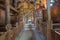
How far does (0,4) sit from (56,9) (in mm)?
3767

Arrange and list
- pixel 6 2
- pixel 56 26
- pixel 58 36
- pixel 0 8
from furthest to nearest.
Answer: pixel 0 8 → pixel 6 2 → pixel 56 26 → pixel 58 36

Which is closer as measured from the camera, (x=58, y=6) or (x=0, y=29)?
(x=0, y=29)

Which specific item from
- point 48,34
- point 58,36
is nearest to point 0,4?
point 48,34

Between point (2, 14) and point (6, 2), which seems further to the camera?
point (2, 14)

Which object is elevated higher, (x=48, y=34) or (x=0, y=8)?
(x=0, y=8)

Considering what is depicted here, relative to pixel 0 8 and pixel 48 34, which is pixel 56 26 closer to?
pixel 48 34

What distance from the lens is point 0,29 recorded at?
694 cm

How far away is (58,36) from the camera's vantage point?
153 inches

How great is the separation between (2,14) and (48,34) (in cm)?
371

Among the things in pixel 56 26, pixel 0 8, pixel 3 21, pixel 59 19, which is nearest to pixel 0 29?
pixel 3 21

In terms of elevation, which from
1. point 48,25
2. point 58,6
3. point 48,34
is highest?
point 58,6

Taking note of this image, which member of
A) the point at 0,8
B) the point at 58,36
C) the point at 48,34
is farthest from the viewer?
the point at 0,8

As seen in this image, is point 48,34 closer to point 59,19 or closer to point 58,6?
point 59,19

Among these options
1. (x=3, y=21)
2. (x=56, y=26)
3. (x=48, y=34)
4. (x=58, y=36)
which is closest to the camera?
(x=58, y=36)
